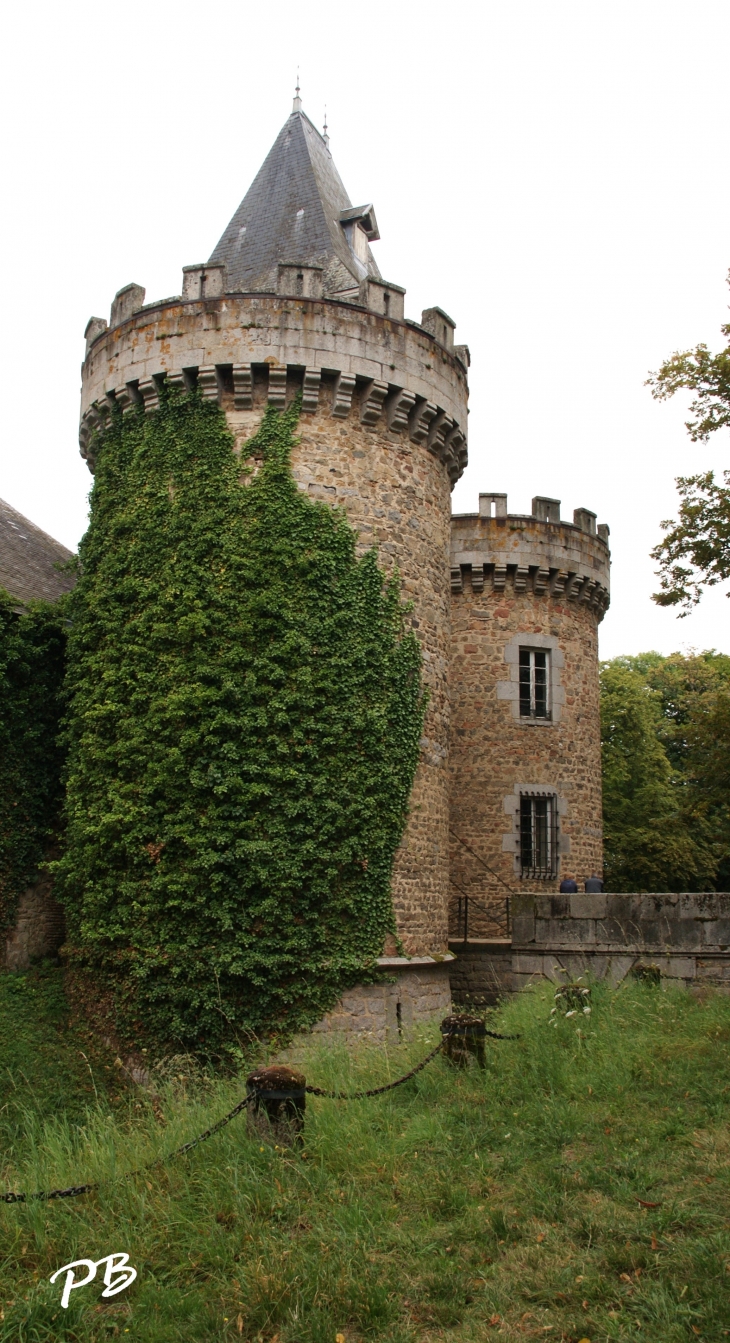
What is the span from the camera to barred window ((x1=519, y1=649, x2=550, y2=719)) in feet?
61.3

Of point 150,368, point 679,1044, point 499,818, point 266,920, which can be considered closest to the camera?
point 679,1044

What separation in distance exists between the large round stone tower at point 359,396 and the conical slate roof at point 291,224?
1089 millimetres

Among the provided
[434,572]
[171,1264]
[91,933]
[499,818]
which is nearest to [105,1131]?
[171,1264]

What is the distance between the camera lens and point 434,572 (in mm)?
13516

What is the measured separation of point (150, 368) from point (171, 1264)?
9.78 meters

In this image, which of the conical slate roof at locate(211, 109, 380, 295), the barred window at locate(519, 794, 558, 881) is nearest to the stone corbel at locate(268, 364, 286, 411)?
the conical slate roof at locate(211, 109, 380, 295)

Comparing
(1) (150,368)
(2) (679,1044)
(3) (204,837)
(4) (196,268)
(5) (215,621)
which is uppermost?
(4) (196,268)

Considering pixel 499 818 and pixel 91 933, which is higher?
pixel 499 818

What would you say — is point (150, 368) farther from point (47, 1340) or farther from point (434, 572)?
point (47, 1340)

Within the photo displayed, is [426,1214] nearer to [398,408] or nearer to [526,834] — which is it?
[398,408]

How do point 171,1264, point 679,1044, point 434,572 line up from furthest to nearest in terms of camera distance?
point 434,572 < point 679,1044 < point 171,1264

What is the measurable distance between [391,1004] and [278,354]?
23.9ft

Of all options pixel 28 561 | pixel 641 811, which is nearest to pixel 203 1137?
pixel 28 561

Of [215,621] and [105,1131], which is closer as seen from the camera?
[105,1131]
